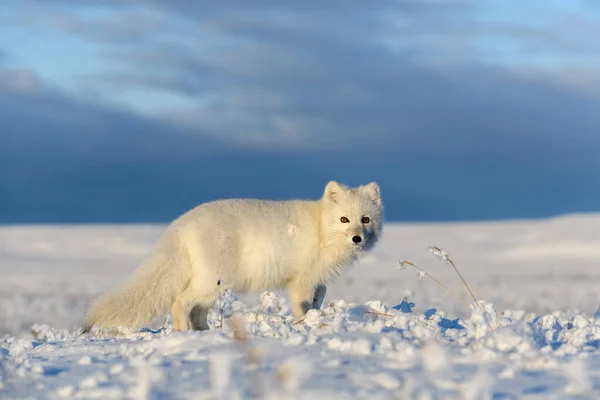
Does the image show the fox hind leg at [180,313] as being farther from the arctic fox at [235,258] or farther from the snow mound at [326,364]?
the snow mound at [326,364]

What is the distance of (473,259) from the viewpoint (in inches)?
740

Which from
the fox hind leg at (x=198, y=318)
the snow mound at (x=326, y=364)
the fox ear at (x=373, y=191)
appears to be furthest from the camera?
the fox ear at (x=373, y=191)

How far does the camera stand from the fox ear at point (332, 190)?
22.0 ft

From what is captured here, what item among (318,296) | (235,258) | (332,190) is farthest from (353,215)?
(235,258)

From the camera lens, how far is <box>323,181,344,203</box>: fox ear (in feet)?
22.0

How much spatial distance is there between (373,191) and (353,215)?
48cm

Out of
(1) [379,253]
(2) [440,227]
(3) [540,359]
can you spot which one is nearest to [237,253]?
(3) [540,359]

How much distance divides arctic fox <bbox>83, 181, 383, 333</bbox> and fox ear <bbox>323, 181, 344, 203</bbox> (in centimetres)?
8

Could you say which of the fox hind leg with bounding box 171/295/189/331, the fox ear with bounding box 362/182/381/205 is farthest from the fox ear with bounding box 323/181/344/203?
the fox hind leg with bounding box 171/295/189/331

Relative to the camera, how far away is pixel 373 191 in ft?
22.7

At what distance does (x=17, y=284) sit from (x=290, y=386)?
1304 centimetres

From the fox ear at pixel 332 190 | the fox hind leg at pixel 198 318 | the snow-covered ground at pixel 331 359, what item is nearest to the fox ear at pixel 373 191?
the fox ear at pixel 332 190

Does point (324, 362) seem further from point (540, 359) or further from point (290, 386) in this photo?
point (540, 359)

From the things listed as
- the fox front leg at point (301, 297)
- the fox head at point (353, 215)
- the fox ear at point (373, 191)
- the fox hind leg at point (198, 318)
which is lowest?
the fox hind leg at point (198, 318)
